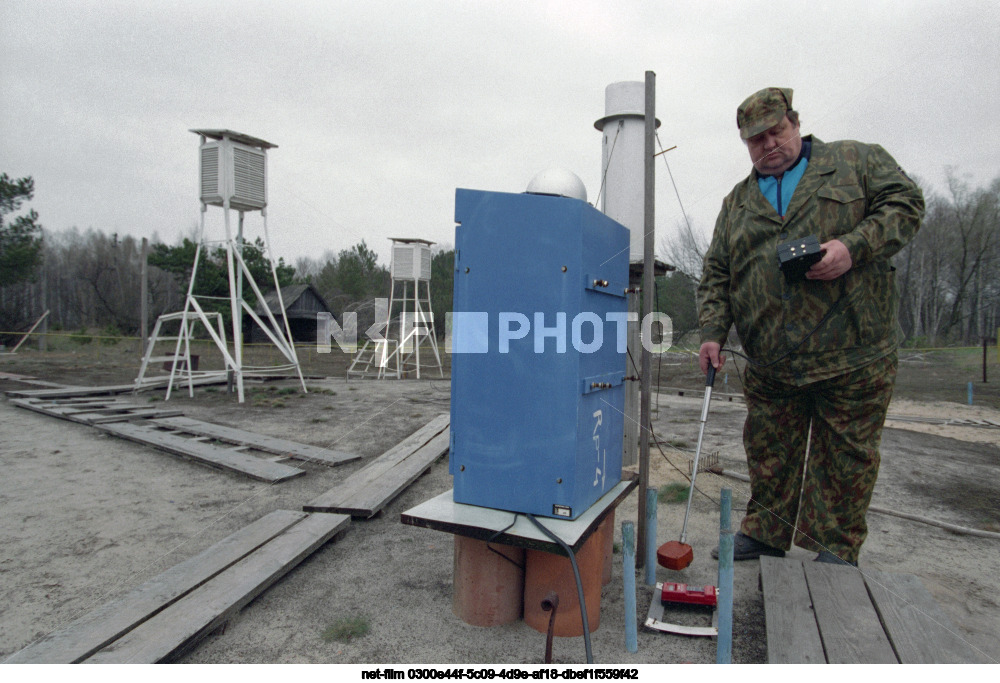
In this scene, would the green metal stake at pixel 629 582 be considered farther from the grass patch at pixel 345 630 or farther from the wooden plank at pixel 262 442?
the wooden plank at pixel 262 442

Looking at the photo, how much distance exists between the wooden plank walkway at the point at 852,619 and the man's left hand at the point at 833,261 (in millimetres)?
1157

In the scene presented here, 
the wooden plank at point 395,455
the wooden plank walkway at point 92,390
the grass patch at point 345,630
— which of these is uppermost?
the grass patch at point 345,630

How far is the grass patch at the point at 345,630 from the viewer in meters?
2.25

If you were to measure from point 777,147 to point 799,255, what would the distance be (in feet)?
1.85

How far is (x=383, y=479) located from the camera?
14.9 feet

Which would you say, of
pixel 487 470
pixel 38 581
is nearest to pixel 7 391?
pixel 38 581

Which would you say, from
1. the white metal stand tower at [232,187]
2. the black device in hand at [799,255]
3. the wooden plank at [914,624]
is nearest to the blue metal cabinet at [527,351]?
the black device in hand at [799,255]

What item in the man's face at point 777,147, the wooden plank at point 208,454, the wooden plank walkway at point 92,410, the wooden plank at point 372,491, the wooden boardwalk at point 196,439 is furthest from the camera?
the wooden plank walkway at point 92,410

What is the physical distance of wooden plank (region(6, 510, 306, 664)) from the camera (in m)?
2.04

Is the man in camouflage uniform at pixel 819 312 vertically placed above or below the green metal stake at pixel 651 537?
above

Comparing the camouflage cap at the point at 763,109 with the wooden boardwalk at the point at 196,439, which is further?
the wooden boardwalk at the point at 196,439

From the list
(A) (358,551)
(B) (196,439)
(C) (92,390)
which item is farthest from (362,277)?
(A) (358,551)

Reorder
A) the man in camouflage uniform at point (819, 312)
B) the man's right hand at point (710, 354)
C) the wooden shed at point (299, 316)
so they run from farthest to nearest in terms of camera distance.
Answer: the wooden shed at point (299, 316) < the man's right hand at point (710, 354) < the man in camouflage uniform at point (819, 312)
